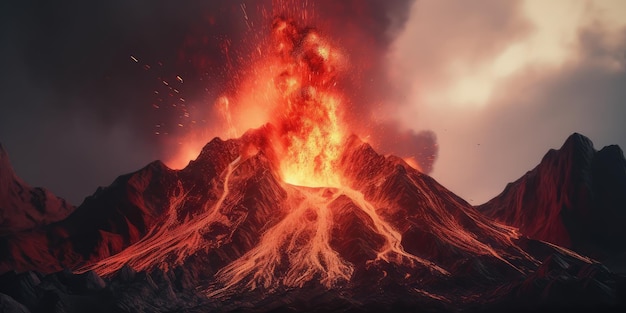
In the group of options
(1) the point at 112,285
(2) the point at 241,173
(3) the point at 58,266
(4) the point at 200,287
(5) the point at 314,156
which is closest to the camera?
(1) the point at 112,285

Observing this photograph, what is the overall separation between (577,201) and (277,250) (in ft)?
253

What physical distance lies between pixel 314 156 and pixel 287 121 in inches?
592

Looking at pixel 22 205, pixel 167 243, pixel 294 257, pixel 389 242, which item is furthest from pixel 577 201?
pixel 22 205

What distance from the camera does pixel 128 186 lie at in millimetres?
127438

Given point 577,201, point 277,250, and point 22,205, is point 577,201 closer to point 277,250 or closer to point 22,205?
point 277,250

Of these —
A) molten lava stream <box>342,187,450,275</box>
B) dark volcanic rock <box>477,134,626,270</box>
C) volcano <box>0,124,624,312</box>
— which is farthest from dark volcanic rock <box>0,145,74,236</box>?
dark volcanic rock <box>477,134,626,270</box>

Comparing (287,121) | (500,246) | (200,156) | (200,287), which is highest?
(287,121)

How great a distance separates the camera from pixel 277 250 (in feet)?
332

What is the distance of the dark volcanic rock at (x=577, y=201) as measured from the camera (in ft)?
380

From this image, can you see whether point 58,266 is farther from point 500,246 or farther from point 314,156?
point 500,246

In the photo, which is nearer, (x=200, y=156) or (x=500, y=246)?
(x=500, y=246)

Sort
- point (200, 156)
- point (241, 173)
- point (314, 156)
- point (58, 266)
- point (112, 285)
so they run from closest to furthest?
point (112, 285)
point (58, 266)
point (241, 173)
point (200, 156)
point (314, 156)

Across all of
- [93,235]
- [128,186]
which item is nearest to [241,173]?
[128,186]

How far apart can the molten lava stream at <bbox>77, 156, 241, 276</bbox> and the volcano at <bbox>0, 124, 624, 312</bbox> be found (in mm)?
472
